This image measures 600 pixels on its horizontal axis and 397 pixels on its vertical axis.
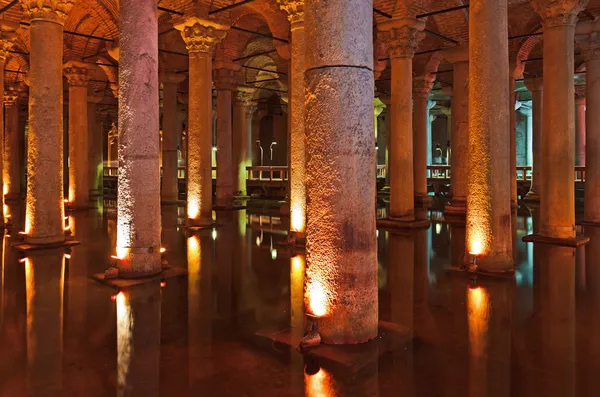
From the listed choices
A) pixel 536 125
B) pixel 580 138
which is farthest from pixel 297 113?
pixel 580 138

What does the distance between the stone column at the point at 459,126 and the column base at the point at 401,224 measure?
7.31ft

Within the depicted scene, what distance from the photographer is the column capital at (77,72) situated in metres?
15.6

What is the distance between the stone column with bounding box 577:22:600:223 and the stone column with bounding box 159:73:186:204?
12414mm

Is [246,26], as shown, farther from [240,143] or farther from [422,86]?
[422,86]

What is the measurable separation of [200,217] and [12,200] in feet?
37.8

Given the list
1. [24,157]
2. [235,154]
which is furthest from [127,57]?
[24,157]

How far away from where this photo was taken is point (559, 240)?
9578 millimetres

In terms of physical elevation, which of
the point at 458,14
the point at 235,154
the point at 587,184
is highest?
the point at 458,14

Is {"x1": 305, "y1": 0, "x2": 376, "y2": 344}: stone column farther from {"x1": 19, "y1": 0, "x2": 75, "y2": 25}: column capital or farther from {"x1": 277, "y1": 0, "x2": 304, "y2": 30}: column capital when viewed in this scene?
{"x1": 19, "y1": 0, "x2": 75, "y2": 25}: column capital

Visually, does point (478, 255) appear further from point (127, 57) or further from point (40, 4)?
point (40, 4)

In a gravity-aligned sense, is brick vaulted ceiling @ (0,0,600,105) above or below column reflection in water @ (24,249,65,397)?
above

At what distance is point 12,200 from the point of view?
65.0 feet

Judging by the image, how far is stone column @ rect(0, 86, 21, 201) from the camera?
1958 centimetres

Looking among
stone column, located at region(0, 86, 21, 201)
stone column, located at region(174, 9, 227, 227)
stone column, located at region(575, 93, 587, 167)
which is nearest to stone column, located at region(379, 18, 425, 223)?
stone column, located at region(174, 9, 227, 227)
